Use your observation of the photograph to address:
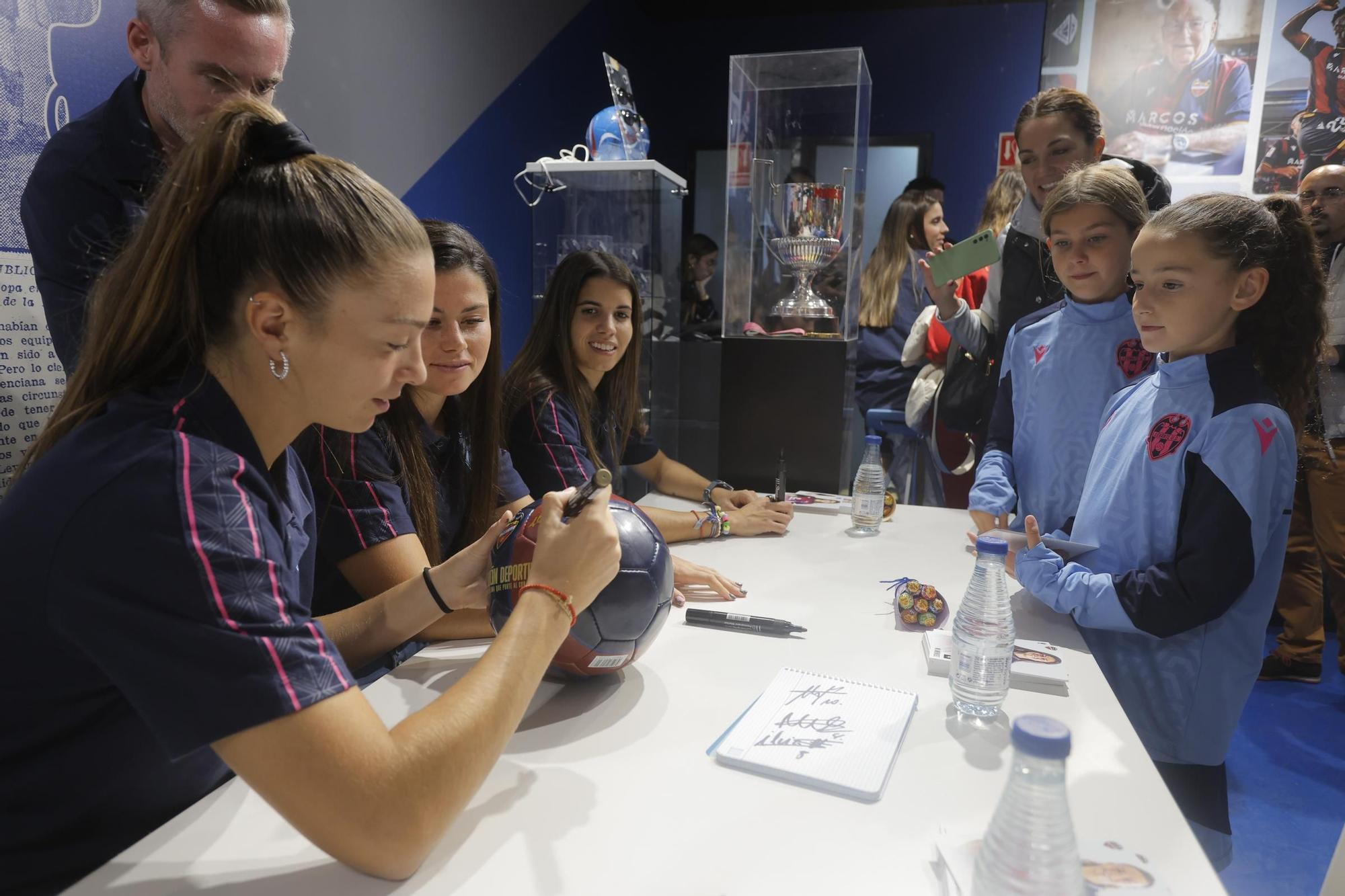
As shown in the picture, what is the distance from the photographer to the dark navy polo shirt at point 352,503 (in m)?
1.49

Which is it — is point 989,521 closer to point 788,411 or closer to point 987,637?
point 987,637

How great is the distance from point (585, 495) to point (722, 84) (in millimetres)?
5793

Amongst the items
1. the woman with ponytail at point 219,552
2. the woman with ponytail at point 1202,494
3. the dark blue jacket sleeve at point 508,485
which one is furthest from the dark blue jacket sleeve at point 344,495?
the woman with ponytail at point 1202,494

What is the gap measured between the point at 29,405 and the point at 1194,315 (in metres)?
2.33

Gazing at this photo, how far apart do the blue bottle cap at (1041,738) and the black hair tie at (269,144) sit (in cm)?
93

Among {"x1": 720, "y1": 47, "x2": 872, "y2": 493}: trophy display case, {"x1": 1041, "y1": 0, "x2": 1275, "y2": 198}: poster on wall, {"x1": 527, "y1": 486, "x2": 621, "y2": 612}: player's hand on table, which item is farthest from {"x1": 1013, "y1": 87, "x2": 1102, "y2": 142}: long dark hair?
{"x1": 1041, "y1": 0, "x2": 1275, "y2": 198}: poster on wall

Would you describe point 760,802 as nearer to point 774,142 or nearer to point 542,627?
point 542,627

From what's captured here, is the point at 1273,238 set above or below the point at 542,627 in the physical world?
above

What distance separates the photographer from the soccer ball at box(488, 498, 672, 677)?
120 cm

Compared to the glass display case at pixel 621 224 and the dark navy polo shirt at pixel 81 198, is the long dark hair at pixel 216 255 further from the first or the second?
the glass display case at pixel 621 224

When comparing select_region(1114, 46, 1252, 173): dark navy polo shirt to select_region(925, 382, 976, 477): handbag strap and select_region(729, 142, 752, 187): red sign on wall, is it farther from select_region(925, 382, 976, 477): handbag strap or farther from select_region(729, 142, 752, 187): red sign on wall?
select_region(729, 142, 752, 187): red sign on wall

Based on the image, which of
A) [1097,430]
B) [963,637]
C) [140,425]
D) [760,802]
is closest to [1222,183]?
[1097,430]

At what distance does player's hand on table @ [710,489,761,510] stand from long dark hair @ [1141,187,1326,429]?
123 cm

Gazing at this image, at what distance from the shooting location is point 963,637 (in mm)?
1214
